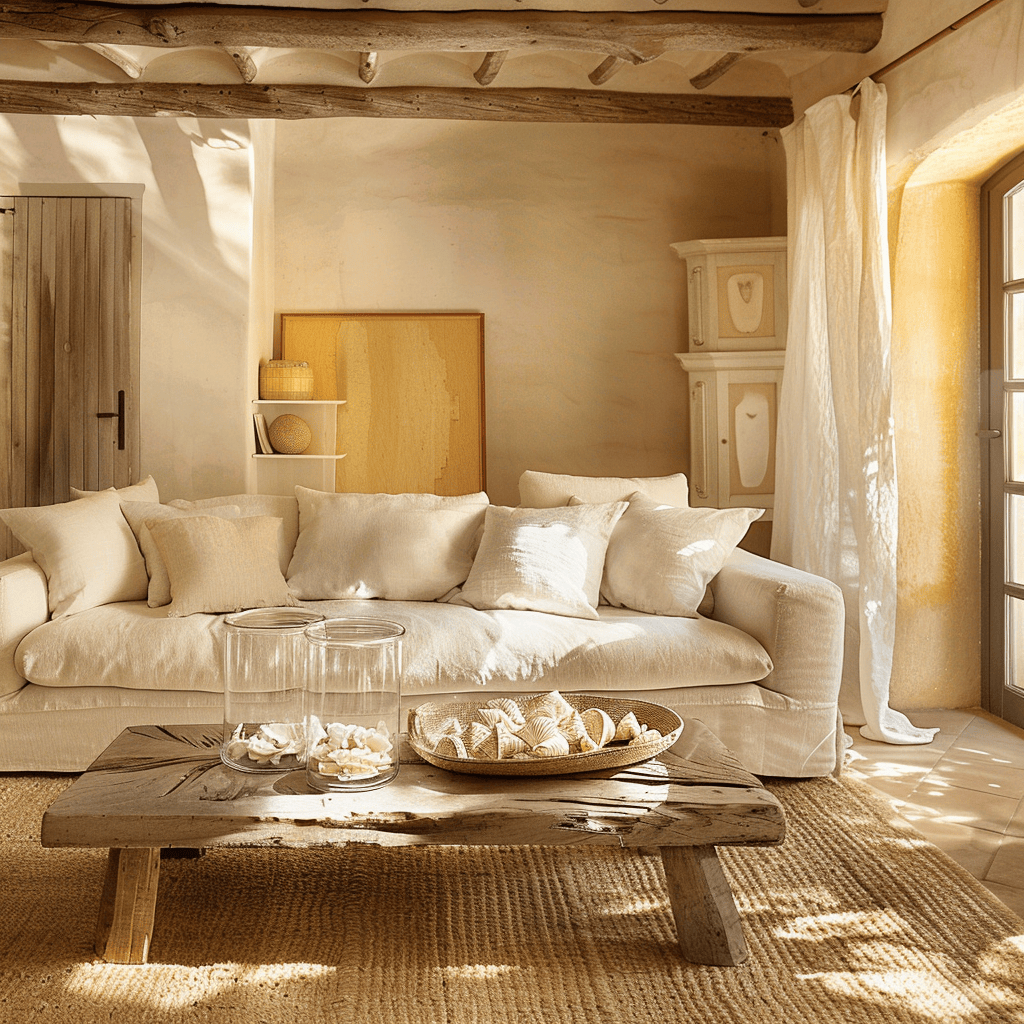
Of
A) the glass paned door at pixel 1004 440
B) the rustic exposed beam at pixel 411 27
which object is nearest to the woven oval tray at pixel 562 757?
the glass paned door at pixel 1004 440

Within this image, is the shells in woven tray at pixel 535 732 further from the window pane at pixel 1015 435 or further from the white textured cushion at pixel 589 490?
the window pane at pixel 1015 435

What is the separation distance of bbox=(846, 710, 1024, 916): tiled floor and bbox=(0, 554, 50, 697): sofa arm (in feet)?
8.54

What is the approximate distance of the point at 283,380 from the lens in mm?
5156

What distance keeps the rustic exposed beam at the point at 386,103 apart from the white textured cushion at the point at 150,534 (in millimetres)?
2231

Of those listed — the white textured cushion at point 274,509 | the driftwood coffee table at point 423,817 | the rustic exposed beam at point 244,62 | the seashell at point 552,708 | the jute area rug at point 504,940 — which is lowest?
the jute area rug at point 504,940

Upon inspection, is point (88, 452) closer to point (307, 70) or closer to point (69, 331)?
point (69, 331)

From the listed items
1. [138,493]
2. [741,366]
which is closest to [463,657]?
[138,493]

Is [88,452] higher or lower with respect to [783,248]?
lower

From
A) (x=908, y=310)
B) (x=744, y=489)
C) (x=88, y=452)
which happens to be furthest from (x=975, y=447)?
(x=88, y=452)

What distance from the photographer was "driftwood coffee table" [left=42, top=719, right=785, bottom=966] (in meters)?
1.76

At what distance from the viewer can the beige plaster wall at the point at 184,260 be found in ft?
16.0

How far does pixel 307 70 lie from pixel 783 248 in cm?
245

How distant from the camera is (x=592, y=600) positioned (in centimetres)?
335

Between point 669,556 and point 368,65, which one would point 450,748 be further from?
point 368,65
